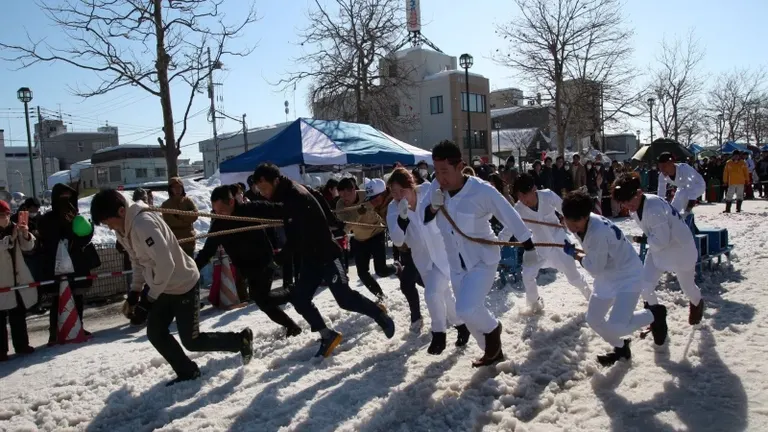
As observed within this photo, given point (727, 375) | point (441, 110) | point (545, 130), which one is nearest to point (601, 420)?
point (727, 375)

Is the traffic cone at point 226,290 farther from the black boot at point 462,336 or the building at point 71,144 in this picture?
the building at point 71,144

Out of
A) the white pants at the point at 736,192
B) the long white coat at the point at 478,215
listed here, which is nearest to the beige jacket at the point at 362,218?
the long white coat at the point at 478,215

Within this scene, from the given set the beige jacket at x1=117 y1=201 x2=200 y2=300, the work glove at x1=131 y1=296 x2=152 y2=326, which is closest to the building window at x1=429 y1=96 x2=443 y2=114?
the work glove at x1=131 y1=296 x2=152 y2=326

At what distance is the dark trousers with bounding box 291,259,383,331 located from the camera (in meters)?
5.25

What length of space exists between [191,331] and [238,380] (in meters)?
0.59

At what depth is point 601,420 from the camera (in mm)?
Result: 3748

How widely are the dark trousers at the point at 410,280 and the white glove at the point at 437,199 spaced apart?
→ 1.26m

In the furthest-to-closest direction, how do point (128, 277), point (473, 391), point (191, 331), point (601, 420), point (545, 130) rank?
1. point (545, 130)
2. point (128, 277)
3. point (191, 331)
4. point (473, 391)
5. point (601, 420)

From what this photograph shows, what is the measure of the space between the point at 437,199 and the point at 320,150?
8.61 meters

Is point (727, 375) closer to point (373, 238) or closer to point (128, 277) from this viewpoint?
point (373, 238)

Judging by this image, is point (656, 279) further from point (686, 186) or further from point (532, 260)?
point (686, 186)

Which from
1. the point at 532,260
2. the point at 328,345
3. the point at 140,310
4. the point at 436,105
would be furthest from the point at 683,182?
the point at 436,105

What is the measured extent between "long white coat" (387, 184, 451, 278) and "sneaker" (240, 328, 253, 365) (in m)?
1.54

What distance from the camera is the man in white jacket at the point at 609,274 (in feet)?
14.7
